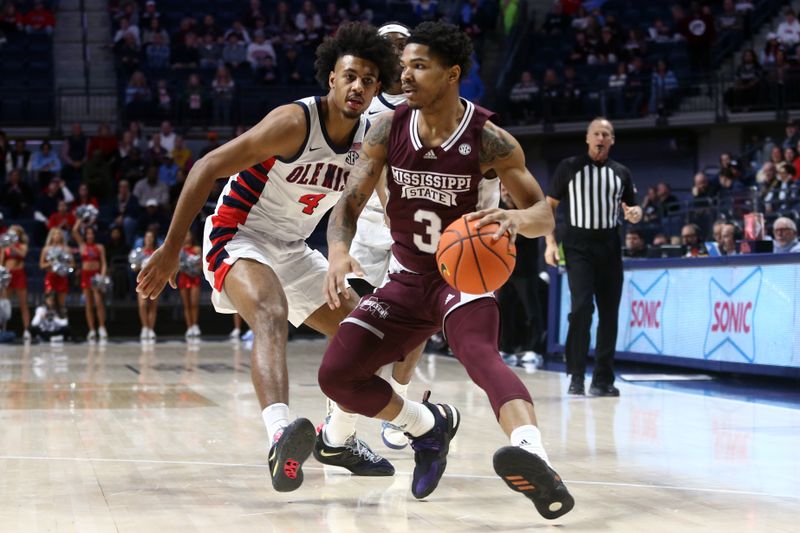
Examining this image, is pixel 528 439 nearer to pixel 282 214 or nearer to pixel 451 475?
pixel 451 475

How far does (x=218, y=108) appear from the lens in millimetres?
20797

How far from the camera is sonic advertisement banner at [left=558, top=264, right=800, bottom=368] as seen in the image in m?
9.25

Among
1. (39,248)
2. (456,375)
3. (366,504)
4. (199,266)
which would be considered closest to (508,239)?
(366,504)

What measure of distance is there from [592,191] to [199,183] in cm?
466

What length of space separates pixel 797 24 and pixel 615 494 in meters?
16.8

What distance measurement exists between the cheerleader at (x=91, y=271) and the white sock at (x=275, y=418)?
12629mm

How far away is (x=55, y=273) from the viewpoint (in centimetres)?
1670

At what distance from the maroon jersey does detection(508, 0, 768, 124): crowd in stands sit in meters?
15.8

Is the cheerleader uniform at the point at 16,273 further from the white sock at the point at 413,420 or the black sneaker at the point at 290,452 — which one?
the black sneaker at the point at 290,452

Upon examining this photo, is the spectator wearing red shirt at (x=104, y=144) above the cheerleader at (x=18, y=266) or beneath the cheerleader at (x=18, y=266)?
above

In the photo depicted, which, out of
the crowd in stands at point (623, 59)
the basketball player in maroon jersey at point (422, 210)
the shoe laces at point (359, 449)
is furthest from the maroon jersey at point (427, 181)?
the crowd in stands at point (623, 59)

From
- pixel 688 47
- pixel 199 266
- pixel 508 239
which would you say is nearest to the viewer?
pixel 508 239

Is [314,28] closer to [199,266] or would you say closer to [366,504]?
[199,266]

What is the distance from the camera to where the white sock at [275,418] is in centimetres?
445
